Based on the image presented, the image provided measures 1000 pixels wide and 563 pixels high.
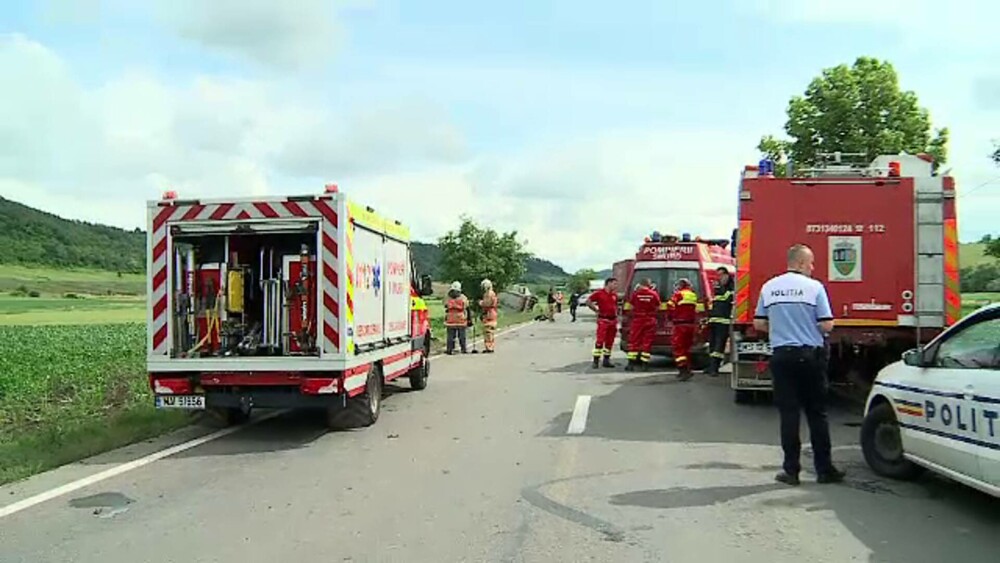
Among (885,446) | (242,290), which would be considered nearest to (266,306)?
(242,290)

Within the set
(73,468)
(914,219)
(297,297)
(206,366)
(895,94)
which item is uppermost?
(895,94)

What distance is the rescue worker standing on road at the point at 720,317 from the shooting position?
1688 centimetres

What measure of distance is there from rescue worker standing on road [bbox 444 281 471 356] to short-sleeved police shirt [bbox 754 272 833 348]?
1406 centimetres

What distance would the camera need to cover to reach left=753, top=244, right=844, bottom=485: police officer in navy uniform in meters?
8.23

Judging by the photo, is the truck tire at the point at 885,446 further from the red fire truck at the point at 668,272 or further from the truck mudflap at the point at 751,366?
the red fire truck at the point at 668,272

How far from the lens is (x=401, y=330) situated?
1380cm

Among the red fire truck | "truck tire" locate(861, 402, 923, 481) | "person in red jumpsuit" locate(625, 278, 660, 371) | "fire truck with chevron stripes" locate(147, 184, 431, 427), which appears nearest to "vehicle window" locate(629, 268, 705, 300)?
the red fire truck

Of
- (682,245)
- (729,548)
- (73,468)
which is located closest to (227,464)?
(73,468)

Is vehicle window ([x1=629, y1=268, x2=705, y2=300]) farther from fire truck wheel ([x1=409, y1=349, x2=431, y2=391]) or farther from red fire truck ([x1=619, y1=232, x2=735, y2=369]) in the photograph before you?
fire truck wheel ([x1=409, y1=349, x2=431, y2=391])

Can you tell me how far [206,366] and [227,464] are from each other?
5.23 ft

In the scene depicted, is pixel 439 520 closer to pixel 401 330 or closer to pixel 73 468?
pixel 73 468

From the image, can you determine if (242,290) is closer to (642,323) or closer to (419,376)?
(419,376)

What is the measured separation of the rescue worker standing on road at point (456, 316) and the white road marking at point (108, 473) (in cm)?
1093

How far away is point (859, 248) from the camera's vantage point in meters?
12.5
